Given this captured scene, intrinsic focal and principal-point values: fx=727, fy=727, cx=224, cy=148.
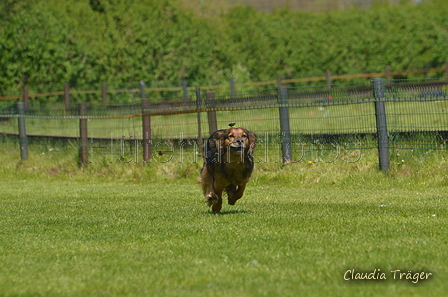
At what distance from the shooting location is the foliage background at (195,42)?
2825 centimetres

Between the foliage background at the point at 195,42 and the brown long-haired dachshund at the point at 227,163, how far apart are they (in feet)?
66.7

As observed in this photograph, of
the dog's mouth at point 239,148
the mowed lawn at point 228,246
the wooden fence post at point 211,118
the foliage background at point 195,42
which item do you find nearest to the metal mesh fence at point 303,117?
the wooden fence post at point 211,118

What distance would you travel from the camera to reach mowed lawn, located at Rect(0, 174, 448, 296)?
16.7 feet

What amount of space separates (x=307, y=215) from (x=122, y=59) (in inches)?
937

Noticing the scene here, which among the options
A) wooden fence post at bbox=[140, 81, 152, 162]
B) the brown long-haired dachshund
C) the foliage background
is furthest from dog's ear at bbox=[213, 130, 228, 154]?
the foliage background

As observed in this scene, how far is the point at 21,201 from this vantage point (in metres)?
12.0

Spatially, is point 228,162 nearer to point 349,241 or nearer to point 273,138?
point 349,241

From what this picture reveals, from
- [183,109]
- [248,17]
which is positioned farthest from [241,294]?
[248,17]

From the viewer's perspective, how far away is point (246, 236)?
23.1ft

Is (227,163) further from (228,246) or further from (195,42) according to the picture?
(195,42)

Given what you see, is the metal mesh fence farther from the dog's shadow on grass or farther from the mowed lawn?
the dog's shadow on grass

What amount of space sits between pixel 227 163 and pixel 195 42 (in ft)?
85.0

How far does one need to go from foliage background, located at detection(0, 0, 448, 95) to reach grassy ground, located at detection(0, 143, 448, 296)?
15452mm

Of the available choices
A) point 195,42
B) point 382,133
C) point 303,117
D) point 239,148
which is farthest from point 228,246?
point 195,42
